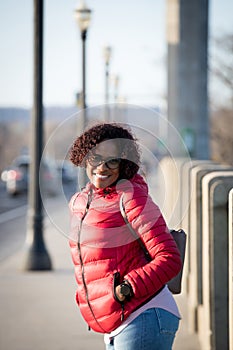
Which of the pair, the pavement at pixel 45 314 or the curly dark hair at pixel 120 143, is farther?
the pavement at pixel 45 314

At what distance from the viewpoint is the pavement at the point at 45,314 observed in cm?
729

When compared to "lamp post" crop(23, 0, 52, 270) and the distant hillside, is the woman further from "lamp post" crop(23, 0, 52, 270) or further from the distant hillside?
"lamp post" crop(23, 0, 52, 270)

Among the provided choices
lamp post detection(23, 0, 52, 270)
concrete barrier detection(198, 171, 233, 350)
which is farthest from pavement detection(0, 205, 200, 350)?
concrete barrier detection(198, 171, 233, 350)

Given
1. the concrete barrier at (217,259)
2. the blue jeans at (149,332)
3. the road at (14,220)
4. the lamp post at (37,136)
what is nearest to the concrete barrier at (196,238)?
the concrete barrier at (217,259)

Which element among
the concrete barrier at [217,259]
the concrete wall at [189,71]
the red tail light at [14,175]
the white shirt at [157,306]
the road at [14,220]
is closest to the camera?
the white shirt at [157,306]

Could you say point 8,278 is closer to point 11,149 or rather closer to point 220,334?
point 220,334

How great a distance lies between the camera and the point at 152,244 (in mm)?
3426

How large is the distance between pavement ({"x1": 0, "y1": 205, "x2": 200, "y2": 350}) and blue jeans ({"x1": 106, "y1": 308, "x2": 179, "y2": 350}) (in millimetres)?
1661

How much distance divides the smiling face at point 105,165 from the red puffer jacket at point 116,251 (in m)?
0.04

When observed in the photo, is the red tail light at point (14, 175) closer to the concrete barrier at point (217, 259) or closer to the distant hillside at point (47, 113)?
the distant hillside at point (47, 113)

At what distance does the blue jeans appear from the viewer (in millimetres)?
3512

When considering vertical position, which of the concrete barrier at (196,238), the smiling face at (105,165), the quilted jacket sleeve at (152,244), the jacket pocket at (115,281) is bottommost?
the concrete barrier at (196,238)

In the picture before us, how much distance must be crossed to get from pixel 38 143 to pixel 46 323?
4612 millimetres

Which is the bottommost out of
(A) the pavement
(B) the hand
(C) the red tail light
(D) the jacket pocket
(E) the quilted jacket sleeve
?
(C) the red tail light
